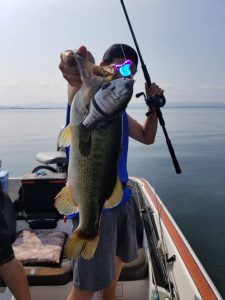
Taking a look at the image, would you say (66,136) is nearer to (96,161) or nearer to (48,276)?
(96,161)

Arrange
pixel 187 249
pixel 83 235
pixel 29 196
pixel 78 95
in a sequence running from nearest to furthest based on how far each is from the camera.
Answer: pixel 78 95, pixel 83 235, pixel 187 249, pixel 29 196

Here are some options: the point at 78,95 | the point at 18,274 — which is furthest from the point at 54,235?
the point at 78,95

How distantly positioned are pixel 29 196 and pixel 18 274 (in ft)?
7.75

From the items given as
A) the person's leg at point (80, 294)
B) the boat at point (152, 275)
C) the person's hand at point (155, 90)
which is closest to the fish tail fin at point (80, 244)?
the person's leg at point (80, 294)

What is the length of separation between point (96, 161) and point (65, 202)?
37 centimetres

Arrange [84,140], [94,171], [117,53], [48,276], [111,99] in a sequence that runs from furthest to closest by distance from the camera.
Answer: [48,276], [117,53], [94,171], [84,140], [111,99]

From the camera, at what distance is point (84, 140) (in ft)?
6.11

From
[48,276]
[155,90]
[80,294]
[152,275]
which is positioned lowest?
[152,275]

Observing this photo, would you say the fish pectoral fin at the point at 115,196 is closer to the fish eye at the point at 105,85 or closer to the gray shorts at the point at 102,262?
the gray shorts at the point at 102,262

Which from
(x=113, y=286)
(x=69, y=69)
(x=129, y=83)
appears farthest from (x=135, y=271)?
(x=129, y=83)

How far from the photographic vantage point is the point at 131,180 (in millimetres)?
8047

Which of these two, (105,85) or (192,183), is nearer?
(105,85)

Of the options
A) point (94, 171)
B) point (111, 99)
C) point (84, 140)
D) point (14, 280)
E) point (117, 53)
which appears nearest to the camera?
point (111, 99)

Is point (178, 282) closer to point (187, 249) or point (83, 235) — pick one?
point (187, 249)
